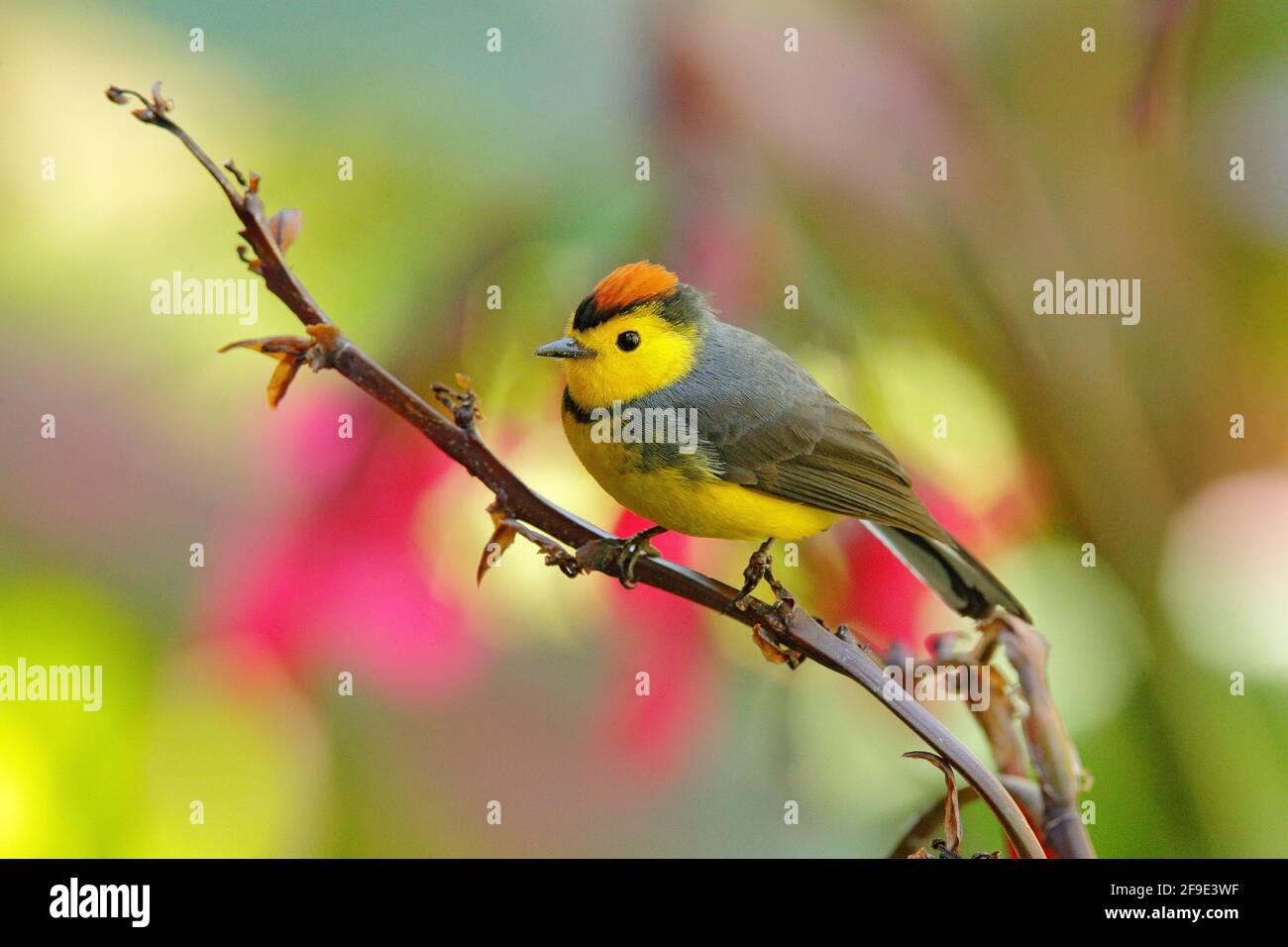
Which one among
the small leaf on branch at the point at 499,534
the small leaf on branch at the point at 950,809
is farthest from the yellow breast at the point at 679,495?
the small leaf on branch at the point at 950,809

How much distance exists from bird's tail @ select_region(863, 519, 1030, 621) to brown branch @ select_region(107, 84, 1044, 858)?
371mm

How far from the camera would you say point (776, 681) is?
68.9 inches

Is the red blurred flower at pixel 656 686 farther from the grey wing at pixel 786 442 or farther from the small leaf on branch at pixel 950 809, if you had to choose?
the small leaf on branch at pixel 950 809

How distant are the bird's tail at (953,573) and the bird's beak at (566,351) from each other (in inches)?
15.5

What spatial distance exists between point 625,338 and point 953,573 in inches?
19.1

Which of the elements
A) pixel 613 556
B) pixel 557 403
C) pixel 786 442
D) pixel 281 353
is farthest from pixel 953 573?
pixel 281 353

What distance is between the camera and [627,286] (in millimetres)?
1174

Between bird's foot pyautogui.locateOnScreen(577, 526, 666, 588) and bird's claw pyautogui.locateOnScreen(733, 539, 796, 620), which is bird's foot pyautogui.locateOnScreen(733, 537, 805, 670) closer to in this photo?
bird's claw pyautogui.locateOnScreen(733, 539, 796, 620)

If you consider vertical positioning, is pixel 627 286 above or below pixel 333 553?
above

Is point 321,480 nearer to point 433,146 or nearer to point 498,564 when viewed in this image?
point 498,564

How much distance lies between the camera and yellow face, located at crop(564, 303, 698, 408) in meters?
1.19

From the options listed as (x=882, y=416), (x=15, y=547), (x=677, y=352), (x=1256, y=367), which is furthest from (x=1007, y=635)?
(x=15, y=547)

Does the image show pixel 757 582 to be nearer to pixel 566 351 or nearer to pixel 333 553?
pixel 566 351

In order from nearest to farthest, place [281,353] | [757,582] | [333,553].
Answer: [281,353], [757,582], [333,553]
